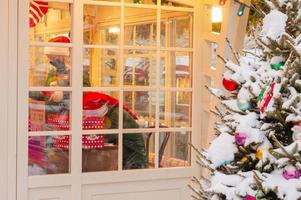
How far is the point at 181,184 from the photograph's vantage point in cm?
487

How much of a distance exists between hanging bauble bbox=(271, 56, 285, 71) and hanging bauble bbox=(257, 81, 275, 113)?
73mm

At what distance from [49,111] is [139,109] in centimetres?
72

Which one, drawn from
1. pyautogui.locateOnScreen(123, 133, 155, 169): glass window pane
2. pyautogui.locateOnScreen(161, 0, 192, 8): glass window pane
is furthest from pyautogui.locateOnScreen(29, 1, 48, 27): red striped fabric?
pyautogui.locateOnScreen(123, 133, 155, 169): glass window pane

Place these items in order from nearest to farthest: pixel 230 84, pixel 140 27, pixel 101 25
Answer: pixel 230 84, pixel 101 25, pixel 140 27

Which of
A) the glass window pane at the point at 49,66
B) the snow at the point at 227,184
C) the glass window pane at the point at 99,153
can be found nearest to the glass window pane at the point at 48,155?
the glass window pane at the point at 99,153

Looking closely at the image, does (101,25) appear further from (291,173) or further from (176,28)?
(291,173)

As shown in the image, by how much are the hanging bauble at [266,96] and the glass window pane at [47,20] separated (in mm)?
2390

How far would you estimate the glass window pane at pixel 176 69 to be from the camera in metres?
4.79

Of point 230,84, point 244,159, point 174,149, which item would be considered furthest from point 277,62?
point 174,149

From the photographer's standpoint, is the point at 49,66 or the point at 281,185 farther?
the point at 49,66

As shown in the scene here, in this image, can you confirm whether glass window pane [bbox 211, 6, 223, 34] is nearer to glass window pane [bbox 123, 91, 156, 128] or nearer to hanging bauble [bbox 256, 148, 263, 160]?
glass window pane [bbox 123, 91, 156, 128]

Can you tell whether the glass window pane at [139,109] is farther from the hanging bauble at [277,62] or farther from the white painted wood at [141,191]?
the hanging bauble at [277,62]

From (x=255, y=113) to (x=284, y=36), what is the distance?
0.34 metres

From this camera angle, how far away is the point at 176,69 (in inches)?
191
